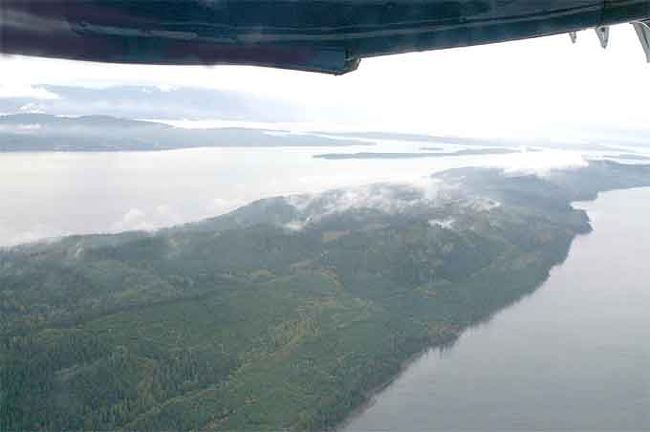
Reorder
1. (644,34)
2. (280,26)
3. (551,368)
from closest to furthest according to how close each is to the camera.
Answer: (280,26), (644,34), (551,368)

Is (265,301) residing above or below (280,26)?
below

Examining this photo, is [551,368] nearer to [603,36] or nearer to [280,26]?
[603,36]

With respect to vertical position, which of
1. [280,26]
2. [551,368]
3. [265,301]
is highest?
[280,26]

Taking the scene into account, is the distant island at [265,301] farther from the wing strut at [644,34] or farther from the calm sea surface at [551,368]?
the wing strut at [644,34]

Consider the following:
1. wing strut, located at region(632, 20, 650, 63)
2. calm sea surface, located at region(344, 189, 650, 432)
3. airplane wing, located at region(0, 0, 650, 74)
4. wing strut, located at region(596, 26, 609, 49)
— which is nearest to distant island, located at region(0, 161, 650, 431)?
calm sea surface, located at region(344, 189, 650, 432)

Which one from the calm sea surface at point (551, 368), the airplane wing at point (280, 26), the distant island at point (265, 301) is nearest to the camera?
the airplane wing at point (280, 26)

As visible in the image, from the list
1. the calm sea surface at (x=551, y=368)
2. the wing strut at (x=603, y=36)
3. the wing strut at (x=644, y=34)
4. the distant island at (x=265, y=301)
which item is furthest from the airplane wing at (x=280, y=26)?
the calm sea surface at (x=551, y=368)

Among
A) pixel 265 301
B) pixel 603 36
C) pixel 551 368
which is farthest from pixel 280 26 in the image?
pixel 551 368
